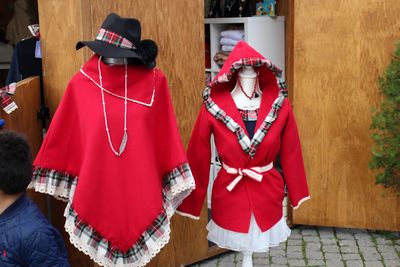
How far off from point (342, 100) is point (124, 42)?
8.21ft

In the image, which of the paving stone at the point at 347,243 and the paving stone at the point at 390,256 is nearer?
the paving stone at the point at 390,256

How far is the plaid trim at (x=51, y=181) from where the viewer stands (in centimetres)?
340

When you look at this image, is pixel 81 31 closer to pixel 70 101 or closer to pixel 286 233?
pixel 70 101

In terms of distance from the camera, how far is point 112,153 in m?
3.28

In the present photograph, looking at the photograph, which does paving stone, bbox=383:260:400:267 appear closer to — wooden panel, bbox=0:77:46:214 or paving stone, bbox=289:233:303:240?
paving stone, bbox=289:233:303:240

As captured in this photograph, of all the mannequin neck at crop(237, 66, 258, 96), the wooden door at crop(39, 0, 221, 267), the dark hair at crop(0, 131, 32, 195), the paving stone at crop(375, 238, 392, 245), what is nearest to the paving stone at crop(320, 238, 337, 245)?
the paving stone at crop(375, 238, 392, 245)

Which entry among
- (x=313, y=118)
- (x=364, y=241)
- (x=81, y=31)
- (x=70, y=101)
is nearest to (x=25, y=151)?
(x=70, y=101)

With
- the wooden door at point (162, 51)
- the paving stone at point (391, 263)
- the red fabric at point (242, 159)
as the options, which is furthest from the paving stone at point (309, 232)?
the red fabric at point (242, 159)

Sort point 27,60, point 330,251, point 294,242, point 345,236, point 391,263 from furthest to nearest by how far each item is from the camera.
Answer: point 345,236 < point 294,242 < point 330,251 < point 391,263 < point 27,60

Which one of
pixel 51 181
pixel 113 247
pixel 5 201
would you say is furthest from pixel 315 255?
pixel 5 201

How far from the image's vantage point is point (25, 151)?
312 cm

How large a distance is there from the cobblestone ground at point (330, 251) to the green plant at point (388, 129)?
0.50 m

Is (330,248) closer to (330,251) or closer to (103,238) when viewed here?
(330,251)

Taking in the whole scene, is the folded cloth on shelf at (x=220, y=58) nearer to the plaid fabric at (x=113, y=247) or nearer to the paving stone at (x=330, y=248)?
the paving stone at (x=330, y=248)
